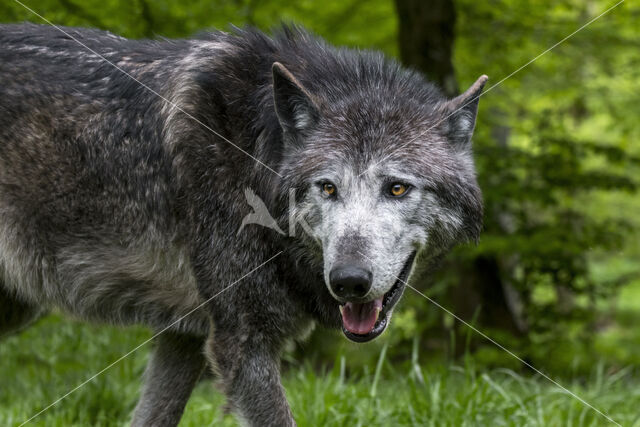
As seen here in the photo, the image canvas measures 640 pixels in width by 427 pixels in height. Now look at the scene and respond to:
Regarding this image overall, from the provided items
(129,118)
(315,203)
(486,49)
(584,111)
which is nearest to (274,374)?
(315,203)

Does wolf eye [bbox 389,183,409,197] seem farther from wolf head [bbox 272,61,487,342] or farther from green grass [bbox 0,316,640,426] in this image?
green grass [bbox 0,316,640,426]

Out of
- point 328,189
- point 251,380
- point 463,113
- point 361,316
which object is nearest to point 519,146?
point 463,113

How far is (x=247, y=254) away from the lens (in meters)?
3.59

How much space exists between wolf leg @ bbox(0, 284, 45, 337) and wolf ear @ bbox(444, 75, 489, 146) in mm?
2481

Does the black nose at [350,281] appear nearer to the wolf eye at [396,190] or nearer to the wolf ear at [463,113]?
the wolf eye at [396,190]

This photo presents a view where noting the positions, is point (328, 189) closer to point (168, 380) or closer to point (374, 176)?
point (374, 176)

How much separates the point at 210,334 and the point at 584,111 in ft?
49.7

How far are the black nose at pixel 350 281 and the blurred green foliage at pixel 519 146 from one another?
4.22 meters

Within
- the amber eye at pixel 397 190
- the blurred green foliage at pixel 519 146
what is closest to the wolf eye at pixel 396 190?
the amber eye at pixel 397 190

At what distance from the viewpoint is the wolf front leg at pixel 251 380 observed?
3445 millimetres

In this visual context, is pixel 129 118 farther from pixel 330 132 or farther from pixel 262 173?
pixel 330 132

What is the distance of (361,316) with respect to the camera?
337 cm

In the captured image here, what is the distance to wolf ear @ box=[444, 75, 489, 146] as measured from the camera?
371 cm

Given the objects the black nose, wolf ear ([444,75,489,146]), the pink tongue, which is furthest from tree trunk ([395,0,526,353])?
the black nose
